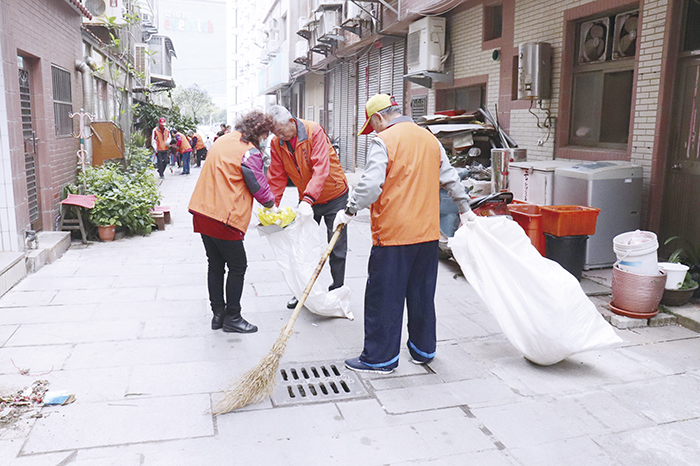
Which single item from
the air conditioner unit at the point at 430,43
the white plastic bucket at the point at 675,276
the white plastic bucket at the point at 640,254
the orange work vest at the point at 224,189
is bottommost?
the white plastic bucket at the point at 675,276

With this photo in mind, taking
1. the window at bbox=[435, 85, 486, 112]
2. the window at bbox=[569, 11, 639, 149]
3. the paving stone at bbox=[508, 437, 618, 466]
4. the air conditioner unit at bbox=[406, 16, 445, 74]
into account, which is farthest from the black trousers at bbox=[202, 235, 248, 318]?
the air conditioner unit at bbox=[406, 16, 445, 74]

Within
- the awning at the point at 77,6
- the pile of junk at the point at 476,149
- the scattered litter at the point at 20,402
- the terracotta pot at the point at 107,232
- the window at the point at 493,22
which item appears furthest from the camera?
the window at the point at 493,22

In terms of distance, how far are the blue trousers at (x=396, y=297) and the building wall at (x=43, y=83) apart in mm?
4610

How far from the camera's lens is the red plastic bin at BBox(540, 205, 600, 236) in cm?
588

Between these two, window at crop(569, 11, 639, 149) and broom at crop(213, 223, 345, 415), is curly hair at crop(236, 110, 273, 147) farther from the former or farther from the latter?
window at crop(569, 11, 639, 149)

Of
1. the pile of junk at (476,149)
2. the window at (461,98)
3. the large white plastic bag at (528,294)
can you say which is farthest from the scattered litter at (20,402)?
the window at (461,98)

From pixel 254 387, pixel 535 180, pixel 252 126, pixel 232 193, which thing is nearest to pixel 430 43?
pixel 535 180

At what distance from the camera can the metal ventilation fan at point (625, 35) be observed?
6949mm

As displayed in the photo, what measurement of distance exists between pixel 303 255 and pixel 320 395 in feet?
5.03

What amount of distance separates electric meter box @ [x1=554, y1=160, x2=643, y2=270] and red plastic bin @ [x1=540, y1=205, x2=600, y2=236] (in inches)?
17.0

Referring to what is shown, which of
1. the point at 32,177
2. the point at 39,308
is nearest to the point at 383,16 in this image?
the point at 32,177

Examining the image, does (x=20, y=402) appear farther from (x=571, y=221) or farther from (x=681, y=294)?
(x=681, y=294)

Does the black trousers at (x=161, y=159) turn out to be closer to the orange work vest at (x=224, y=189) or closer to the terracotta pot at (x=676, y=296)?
the orange work vest at (x=224, y=189)

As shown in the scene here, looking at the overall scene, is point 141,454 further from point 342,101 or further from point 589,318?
point 342,101
